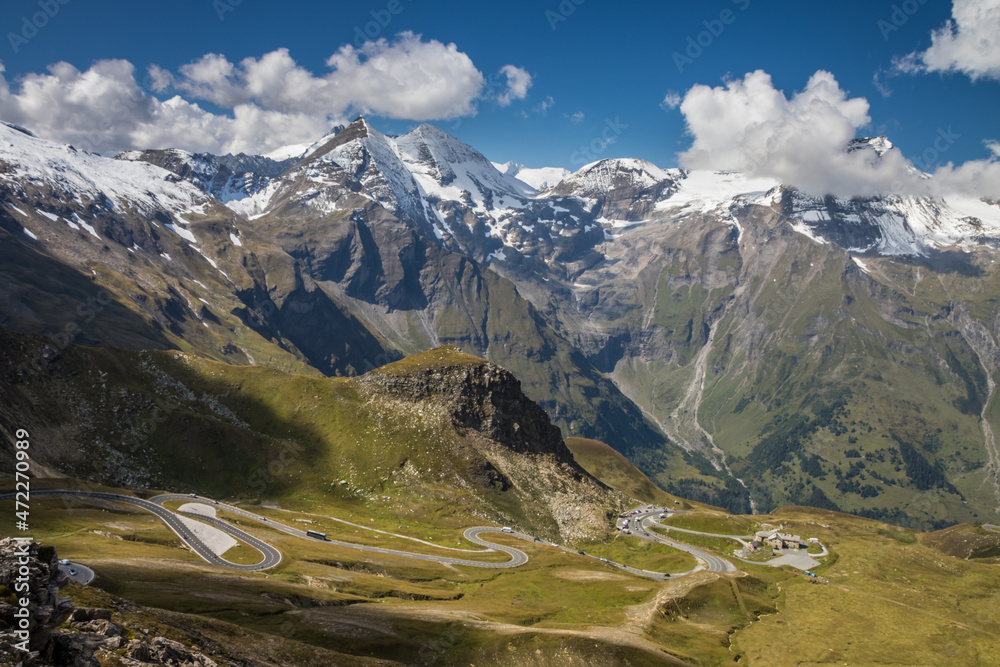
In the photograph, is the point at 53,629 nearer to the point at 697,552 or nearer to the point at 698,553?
the point at 698,553

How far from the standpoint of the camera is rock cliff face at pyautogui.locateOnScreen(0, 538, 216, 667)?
29250 millimetres

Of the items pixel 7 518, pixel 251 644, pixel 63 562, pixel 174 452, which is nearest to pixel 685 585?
pixel 251 644

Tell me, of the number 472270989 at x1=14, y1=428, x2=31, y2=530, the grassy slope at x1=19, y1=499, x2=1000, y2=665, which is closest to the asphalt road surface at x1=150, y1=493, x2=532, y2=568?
the grassy slope at x1=19, y1=499, x2=1000, y2=665

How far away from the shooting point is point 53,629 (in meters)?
32.3

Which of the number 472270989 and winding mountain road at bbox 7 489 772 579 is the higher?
the number 472270989

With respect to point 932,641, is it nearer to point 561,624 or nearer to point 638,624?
point 638,624

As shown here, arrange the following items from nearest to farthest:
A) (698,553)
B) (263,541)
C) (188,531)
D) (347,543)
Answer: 1. (188,531)
2. (263,541)
3. (347,543)
4. (698,553)

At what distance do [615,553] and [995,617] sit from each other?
88207mm

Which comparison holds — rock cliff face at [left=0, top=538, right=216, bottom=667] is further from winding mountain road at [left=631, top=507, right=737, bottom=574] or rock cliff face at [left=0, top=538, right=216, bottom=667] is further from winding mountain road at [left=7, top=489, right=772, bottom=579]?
winding mountain road at [left=631, top=507, right=737, bottom=574]

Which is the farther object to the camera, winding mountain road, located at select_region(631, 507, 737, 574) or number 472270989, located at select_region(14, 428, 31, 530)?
winding mountain road, located at select_region(631, 507, 737, 574)

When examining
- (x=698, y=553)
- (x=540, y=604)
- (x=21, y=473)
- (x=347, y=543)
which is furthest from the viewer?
(x=698, y=553)

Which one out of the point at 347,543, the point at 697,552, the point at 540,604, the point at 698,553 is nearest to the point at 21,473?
the point at 540,604

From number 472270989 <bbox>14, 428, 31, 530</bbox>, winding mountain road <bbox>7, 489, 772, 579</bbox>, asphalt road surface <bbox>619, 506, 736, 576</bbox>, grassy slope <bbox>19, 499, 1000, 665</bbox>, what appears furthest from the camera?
asphalt road surface <bbox>619, 506, 736, 576</bbox>

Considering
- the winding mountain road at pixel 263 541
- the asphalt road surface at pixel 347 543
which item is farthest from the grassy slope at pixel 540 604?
the asphalt road surface at pixel 347 543
